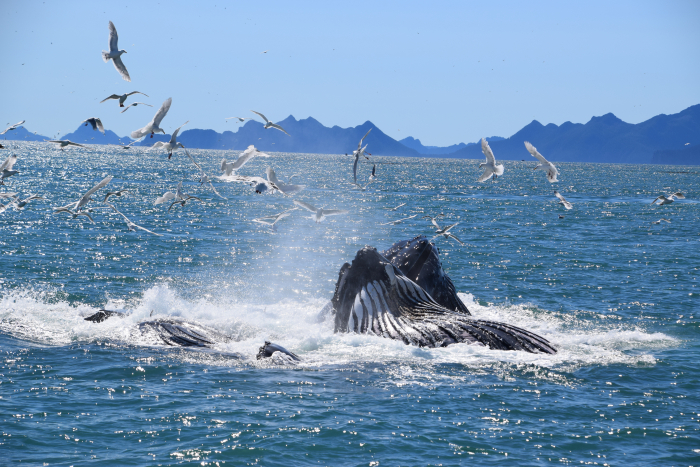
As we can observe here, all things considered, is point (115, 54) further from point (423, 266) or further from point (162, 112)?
point (423, 266)

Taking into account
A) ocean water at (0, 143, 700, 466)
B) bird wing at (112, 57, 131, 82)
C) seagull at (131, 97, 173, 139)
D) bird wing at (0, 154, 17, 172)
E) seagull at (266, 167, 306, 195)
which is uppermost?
bird wing at (112, 57, 131, 82)

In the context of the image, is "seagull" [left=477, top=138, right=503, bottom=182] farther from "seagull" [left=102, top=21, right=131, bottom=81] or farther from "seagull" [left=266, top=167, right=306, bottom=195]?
"seagull" [left=102, top=21, right=131, bottom=81]

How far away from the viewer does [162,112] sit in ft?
49.6

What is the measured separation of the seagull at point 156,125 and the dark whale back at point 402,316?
5486 millimetres

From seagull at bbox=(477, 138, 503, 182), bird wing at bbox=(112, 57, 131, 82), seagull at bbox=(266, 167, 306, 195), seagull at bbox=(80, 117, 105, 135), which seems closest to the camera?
bird wing at bbox=(112, 57, 131, 82)

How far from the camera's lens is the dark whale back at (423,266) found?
16625mm

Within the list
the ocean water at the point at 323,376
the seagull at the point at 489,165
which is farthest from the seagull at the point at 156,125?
the seagull at the point at 489,165

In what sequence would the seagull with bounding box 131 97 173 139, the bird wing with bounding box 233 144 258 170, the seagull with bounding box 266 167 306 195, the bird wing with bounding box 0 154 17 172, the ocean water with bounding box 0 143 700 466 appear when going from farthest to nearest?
1. the bird wing with bounding box 0 154 17 172
2. the bird wing with bounding box 233 144 258 170
3. the seagull with bounding box 266 167 306 195
4. the seagull with bounding box 131 97 173 139
5. the ocean water with bounding box 0 143 700 466

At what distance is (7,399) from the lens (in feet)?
40.9

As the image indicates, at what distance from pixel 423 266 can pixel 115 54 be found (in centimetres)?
893

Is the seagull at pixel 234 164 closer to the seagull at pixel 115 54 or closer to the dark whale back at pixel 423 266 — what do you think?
the seagull at pixel 115 54

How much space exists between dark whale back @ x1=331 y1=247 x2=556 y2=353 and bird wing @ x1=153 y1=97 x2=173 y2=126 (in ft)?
18.3

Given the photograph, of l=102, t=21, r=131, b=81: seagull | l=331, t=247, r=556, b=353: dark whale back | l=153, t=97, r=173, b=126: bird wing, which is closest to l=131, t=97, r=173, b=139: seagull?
l=153, t=97, r=173, b=126: bird wing

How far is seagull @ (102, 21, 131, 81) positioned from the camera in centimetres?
1502
